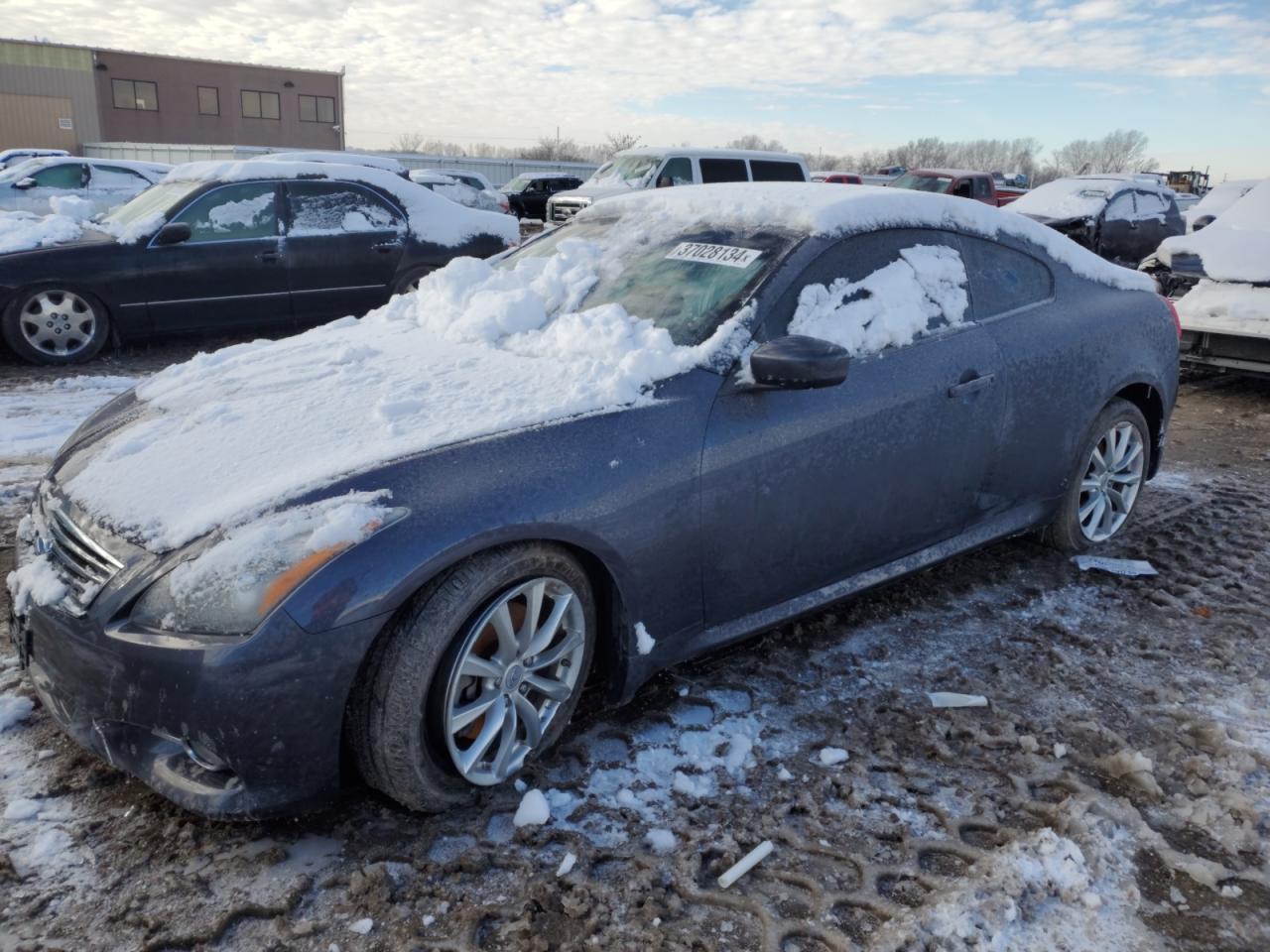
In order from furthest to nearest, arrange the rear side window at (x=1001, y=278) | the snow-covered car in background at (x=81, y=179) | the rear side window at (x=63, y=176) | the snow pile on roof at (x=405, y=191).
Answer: the rear side window at (x=63, y=176) → the snow-covered car in background at (x=81, y=179) → the snow pile on roof at (x=405, y=191) → the rear side window at (x=1001, y=278)

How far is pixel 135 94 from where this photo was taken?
4900 centimetres

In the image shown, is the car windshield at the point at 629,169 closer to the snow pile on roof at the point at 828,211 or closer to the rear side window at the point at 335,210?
the rear side window at the point at 335,210

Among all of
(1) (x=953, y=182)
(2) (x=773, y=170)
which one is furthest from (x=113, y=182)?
(1) (x=953, y=182)

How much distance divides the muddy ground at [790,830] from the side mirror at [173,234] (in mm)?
5318

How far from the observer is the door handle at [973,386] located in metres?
3.44

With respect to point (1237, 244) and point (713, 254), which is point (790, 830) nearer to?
point (713, 254)

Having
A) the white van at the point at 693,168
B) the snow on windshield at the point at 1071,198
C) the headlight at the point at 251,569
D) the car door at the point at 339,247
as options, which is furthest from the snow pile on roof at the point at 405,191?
the snow on windshield at the point at 1071,198

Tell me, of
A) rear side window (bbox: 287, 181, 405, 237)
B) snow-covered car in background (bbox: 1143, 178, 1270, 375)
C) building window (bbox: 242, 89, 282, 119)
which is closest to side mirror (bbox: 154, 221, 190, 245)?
rear side window (bbox: 287, 181, 405, 237)

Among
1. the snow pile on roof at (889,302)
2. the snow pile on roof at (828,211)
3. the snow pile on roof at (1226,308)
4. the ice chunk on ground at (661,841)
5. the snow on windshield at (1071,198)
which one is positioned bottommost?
the ice chunk on ground at (661,841)

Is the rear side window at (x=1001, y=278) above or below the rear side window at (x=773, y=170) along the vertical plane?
below

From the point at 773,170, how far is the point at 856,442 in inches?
507

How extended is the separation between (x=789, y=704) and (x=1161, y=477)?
3.70 meters

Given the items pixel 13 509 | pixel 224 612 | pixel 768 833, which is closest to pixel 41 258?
pixel 13 509

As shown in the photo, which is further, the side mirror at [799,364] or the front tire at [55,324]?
the front tire at [55,324]
